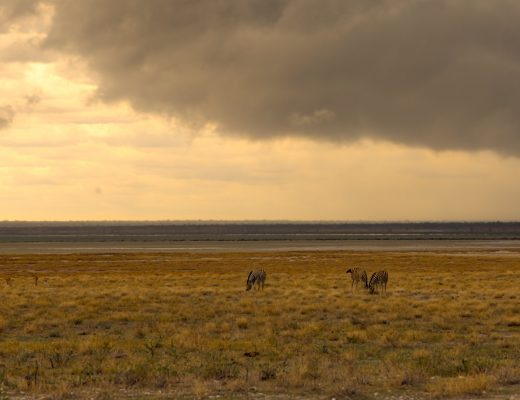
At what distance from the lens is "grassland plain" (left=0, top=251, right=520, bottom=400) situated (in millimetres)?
12773

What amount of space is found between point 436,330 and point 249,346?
7067mm

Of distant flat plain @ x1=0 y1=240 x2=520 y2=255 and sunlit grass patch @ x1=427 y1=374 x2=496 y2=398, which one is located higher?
sunlit grass patch @ x1=427 y1=374 x2=496 y2=398

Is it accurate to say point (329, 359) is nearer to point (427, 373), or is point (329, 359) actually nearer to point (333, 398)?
point (427, 373)

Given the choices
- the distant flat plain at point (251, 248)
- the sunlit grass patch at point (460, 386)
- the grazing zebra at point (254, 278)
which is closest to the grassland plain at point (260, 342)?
the sunlit grass patch at point (460, 386)

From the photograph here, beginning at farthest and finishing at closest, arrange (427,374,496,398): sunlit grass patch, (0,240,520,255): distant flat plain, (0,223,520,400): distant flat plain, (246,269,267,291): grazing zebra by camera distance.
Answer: (0,240,520,255): distant flat plain, (246,269,267,291): grazing zebra, (0,223,520,400): distant flat plain, (427,374,496,398): sunlit grass patch

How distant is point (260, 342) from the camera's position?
60.4 ft

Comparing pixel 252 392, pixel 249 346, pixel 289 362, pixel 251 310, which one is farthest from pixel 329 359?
pixel 251 310

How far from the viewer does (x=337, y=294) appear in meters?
32.8

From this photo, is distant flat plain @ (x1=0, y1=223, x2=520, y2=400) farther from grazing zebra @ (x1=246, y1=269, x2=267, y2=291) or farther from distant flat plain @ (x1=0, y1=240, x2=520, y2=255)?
distant flat plain @ (x1=0, y1=240, x2=520, y2=255)

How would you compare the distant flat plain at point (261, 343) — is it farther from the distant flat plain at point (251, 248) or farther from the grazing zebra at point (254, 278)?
the distant flat plain at point (251, 248)

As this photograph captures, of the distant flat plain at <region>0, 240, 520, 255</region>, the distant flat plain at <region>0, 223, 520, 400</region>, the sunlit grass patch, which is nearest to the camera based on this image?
the sunlit grass patch

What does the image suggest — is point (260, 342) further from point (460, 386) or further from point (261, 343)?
point (460, 386)

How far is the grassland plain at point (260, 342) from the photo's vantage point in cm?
1277

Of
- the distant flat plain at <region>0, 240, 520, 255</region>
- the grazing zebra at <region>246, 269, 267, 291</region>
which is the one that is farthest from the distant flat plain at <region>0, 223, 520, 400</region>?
the distant flat plain at <region>0, 240, 520, 255</region>
